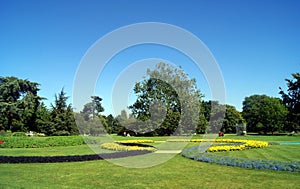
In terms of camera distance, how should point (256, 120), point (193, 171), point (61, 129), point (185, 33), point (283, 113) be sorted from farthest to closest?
point (256, 120) → point (283, 113) → point (61, 129) → point (185, 33) → point (193, 171)

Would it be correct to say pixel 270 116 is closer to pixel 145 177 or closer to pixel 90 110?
pixel 90 110

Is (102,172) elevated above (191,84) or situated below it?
below

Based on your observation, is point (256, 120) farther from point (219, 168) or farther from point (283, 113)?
point (219, 168)

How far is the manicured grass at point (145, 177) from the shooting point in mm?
8398

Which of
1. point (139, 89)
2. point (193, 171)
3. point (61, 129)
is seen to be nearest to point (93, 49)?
point (193, 171)

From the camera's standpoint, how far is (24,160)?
44.7 feet

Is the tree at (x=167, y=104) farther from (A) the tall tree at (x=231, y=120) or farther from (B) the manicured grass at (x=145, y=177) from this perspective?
(B) the manicured grass at (x=145, y=177)

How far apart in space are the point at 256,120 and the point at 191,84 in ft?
53.3

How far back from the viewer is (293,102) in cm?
5144

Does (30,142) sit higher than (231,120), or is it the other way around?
(231,120)

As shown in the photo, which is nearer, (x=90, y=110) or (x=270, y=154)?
(x=270, y=154)

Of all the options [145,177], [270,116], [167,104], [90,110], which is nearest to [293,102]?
[270,116]

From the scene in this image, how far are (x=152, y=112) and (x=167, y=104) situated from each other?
2.72 meters

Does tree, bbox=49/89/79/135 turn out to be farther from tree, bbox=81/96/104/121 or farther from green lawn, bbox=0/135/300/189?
green lawn, bbox=0/135/300/189
